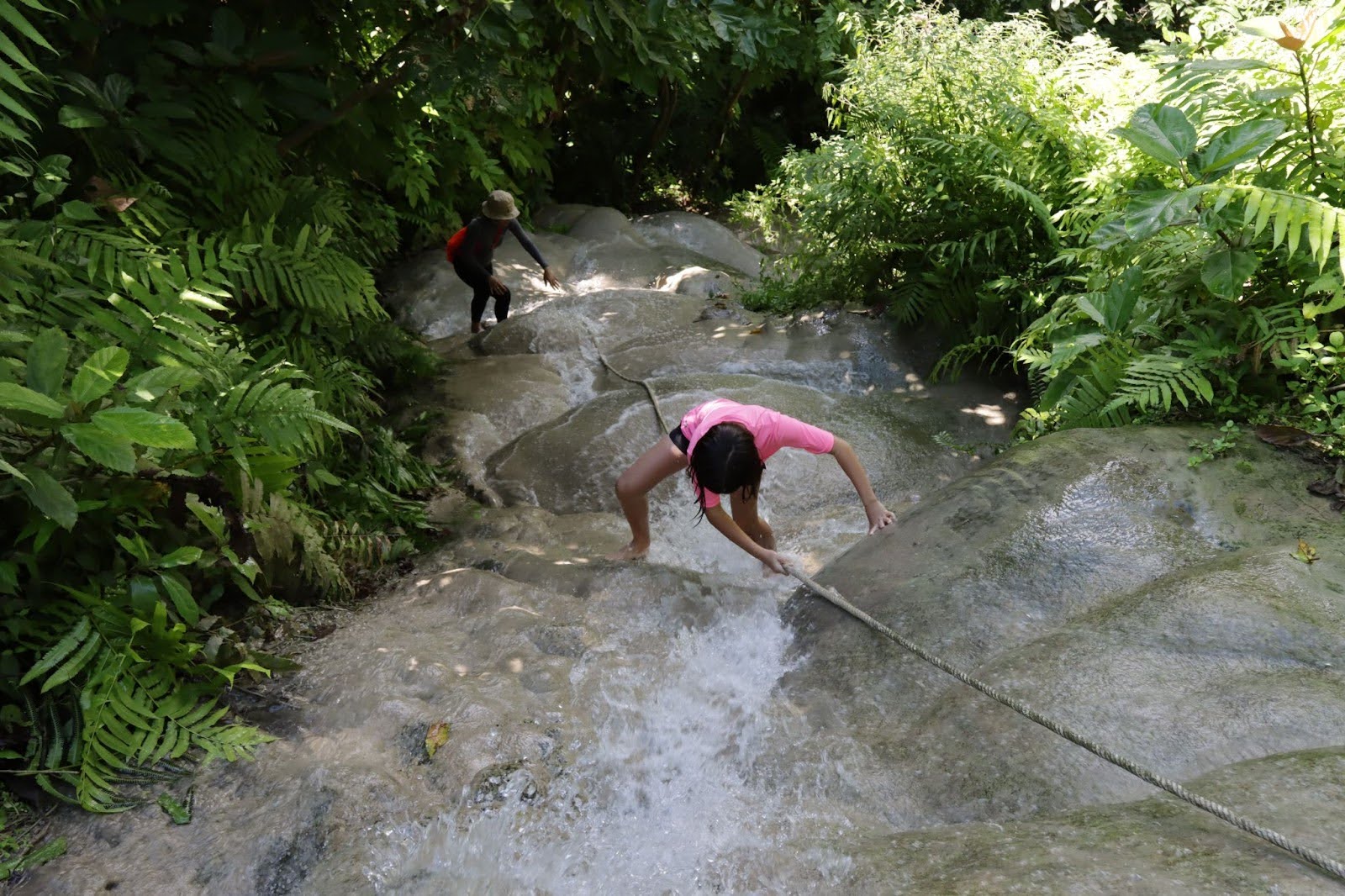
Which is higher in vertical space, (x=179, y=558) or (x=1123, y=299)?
(x=179, y=558)

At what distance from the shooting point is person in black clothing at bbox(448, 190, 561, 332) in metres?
8.39

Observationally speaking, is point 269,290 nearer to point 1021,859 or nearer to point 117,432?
point 117,432

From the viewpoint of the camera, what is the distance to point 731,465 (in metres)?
3.74

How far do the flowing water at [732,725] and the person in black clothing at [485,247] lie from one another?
12.7 ft

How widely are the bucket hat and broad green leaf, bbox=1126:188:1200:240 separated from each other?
227 inches

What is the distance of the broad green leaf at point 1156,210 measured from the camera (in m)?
3.71

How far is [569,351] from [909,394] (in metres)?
2.93

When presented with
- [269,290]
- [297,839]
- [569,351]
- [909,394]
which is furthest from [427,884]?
[569,351]

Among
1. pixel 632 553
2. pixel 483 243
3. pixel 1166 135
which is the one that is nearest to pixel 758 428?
pixel 632 553

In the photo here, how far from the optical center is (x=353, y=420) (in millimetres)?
5180

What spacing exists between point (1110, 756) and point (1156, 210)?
95.0 inches

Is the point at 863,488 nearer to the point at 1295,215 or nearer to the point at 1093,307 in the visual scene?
the point at 1093,307

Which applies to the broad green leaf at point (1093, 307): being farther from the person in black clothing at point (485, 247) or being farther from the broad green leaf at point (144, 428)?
the person in black clothing at point (485, 247)

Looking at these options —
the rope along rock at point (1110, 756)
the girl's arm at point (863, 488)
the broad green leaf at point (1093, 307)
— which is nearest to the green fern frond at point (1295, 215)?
the broad green leaf at point (1093, 307)
